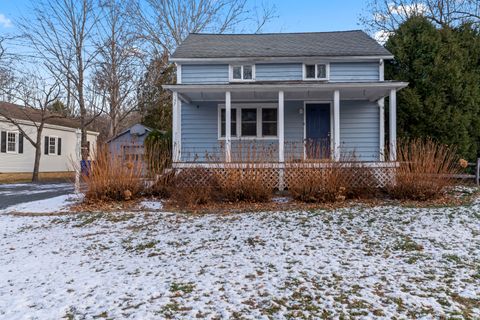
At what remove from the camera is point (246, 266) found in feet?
14.0

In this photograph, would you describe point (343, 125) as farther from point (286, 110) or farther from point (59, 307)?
point (59, 307)

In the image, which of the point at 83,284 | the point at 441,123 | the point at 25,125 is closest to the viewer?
the point at 83,284

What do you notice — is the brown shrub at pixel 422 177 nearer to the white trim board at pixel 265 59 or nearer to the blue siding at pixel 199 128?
the white trim board at pixel 265 59

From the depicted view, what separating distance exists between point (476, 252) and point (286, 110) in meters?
8.57

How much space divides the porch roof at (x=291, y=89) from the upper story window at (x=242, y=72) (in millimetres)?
926

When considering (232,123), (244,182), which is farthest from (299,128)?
(244,182)

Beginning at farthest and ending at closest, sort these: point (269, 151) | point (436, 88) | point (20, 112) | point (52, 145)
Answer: point (52, 145) < point (20, 112) < point (436, 88) < point (269, 151)

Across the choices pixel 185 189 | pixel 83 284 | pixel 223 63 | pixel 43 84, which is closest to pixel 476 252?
pixel 83 284

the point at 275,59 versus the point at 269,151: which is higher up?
the point at 275,59

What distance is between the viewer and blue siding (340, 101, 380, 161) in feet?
40.8

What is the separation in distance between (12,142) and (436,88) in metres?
20.5

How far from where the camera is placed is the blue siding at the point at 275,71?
40.9ft

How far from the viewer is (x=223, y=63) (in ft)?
40.9

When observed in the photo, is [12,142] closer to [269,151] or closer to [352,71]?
[269,151]
